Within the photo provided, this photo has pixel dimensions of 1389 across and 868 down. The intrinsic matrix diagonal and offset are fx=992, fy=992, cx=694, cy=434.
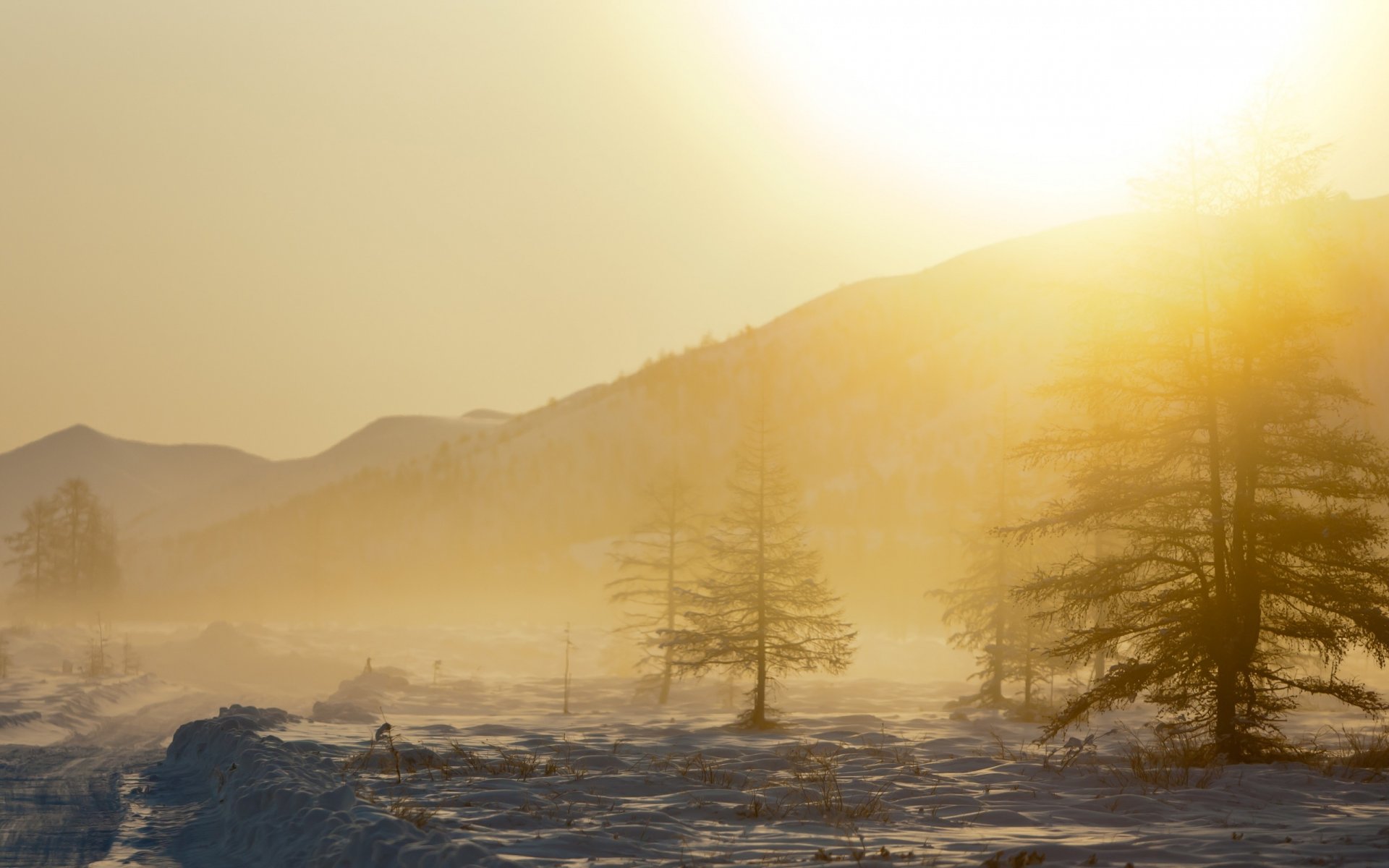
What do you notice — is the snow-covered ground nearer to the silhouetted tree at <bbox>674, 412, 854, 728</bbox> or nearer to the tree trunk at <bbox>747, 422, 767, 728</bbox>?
the tree trunk at <bbox>747, 422, 767, 728</bbox>

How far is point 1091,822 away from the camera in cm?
978

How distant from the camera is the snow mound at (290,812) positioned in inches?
330

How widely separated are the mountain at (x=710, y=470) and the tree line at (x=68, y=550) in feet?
90.3

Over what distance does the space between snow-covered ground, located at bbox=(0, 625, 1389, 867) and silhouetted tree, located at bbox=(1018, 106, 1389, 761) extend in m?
1.60

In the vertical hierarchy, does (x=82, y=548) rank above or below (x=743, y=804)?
above

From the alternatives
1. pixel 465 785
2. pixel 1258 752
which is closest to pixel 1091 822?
pixel 1258 752

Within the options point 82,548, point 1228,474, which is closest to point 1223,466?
point 1228,474

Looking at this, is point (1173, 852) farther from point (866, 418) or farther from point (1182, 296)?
point (866, 418)

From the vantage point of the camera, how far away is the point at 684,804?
1161 centimetres

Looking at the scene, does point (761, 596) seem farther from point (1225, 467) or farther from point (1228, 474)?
point (1225, 467)

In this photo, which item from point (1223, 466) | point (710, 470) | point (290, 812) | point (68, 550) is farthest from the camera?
point (710, 470)

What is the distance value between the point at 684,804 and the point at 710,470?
14467 cm

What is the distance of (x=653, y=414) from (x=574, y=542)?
127 feet

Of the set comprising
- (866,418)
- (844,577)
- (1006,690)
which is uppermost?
(866,418)
